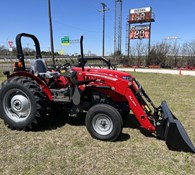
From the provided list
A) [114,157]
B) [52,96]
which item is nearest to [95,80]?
[52,96]

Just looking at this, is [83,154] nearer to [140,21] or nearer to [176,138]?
[176,138]

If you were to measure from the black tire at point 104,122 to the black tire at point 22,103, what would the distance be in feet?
3.27

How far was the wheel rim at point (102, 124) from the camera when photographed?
12.5 feet

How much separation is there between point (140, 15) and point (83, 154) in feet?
117

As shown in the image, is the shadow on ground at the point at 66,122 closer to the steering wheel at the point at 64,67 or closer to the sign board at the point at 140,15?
the steering wheel at the point at 64,67

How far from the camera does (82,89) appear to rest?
4242 mm

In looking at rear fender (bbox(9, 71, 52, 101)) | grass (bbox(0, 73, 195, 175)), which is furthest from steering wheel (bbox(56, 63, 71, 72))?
grass (bbox(0, 73, 195, 175))

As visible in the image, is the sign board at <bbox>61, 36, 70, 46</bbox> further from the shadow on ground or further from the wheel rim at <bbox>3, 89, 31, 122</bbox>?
the wheel rim at <bbox>3, 89, 31, 122</bbox>

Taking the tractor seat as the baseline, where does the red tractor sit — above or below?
below

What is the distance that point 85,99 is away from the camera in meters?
4.39

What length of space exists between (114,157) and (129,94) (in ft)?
3.71

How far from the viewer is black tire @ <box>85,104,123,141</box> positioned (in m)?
3.68

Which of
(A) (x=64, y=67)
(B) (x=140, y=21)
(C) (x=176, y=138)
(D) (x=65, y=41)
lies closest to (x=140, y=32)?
(B) (x=140, y=21)

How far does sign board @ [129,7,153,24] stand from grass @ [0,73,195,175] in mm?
33463
